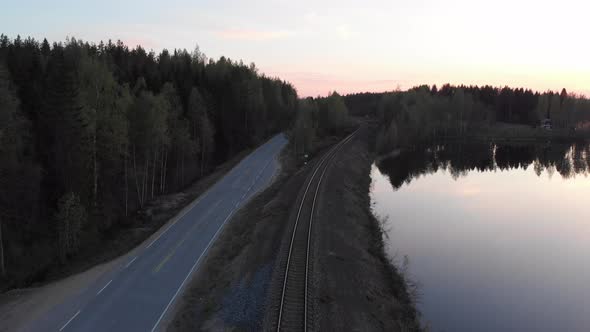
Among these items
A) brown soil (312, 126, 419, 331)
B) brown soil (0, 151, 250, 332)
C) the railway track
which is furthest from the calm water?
brown soil (0, 151, 250, 332)

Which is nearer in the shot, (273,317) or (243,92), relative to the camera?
(273,317)

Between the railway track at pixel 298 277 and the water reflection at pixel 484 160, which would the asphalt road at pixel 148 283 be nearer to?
the railway track at pixel 298 277

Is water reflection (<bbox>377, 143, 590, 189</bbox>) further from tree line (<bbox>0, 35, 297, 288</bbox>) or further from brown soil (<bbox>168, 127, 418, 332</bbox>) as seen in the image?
tree line (<bbox>0, 35, 297, 288</bbox>)

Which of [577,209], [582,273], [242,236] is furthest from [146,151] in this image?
[577,209]

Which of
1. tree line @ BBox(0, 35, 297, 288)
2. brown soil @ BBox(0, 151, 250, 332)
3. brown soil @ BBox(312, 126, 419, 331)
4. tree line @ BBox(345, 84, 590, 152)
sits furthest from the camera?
tree line @ BBox(345, 84, 590, 152)

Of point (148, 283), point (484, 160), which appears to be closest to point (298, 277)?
point (148, 283)

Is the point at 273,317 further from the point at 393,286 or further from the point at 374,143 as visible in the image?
the point at 374,143
